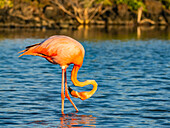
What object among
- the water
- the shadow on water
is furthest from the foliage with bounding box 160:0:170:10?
the shadow on water

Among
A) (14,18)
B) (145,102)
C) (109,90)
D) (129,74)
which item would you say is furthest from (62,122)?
(14,18)

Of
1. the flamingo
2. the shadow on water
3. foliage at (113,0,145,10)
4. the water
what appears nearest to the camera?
the shadow on water

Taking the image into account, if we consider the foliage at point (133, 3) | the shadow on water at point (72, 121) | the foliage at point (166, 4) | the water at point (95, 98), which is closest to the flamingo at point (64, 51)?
the shadow on water at point (72, 121)

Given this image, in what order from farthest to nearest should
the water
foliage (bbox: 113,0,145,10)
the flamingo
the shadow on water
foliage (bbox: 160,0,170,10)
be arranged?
foliage (bbox: 160,0,170,10) < foliage (bbox: 113,0,145,10) < the flamingo < the water < the shadow on water

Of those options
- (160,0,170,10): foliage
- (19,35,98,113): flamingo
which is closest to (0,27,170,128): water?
(19,35,98,113): flamingo

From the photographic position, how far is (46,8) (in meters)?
75.1

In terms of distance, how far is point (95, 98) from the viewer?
12969 millimetres

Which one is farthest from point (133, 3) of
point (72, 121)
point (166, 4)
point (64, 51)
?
point (72, 121)

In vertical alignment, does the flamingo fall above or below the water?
above

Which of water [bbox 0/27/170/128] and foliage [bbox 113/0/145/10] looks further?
foliage [bbox 113/0/145/10]

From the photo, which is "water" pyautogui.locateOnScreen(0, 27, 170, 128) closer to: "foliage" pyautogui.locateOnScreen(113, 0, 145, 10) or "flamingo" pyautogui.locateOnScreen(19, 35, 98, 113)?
"flamingo" pyautogui.locateOnScreen(19, 35, 98, 113)

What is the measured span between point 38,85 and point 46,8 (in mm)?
61001

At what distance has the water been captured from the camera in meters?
10.1

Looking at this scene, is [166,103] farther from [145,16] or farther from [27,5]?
[145,16]
